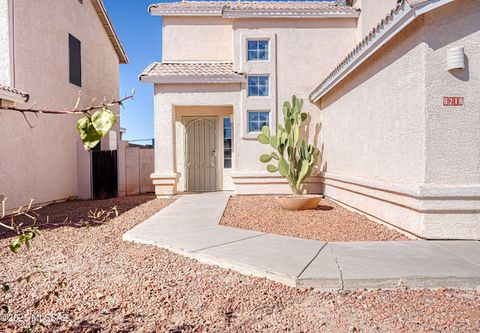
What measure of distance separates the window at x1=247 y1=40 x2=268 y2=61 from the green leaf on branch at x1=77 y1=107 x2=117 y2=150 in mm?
10059

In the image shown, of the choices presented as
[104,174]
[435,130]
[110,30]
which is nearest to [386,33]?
[435,130]

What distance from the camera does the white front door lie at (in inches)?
484

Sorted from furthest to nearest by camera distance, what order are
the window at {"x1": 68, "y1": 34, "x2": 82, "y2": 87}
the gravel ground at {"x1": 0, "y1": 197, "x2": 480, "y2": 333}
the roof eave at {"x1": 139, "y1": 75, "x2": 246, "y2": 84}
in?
the window at {"x1": 68, "y1": 34, "x2": 82, "y2": 87}
the roof eave at {"x1": 139, "y1": 75, "x2": 246, "y2": 84}
the gravel ground at {"x1": 0, "y1": 197, "x2": 480, "y2": 333}

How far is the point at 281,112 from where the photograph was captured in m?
10.6

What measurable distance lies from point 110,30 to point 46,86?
668cm

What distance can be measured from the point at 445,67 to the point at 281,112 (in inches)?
236

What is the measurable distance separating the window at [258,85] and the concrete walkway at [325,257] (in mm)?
5806

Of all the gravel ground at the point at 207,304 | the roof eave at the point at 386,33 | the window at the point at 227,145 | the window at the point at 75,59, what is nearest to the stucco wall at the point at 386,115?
the roof eave at the point at 386,33

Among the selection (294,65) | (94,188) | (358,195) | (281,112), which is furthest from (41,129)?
(358,195)

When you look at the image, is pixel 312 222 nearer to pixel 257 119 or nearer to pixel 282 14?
pixel 257 119

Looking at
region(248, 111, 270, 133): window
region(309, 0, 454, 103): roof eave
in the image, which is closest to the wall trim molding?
region(309, 0, 454, 103): roof eave

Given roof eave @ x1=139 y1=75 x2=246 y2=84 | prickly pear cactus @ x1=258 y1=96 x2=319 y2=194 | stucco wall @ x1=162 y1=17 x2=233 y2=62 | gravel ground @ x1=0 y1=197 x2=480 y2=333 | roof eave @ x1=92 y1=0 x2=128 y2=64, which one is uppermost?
roof eave @ x1=92 y1=0 x2=128 y2=64

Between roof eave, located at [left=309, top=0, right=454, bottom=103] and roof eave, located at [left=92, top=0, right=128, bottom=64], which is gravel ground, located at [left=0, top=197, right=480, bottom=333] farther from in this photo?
roof eave, located at [left=92, top=0, right=128, bottom=64]

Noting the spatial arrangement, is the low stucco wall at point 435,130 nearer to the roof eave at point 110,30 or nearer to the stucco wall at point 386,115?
the stucco wall at point 386,115
